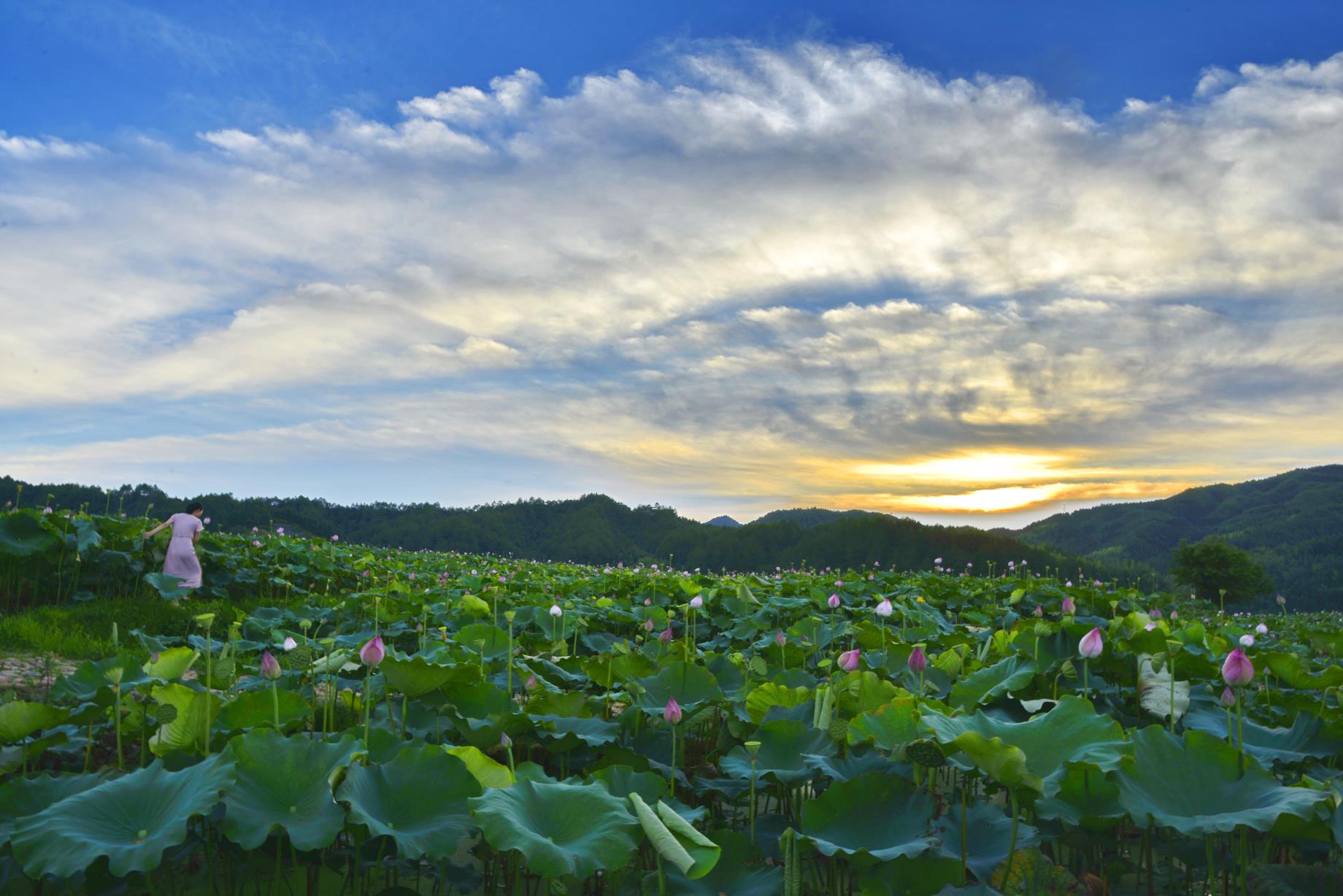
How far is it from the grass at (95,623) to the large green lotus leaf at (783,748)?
5.23m

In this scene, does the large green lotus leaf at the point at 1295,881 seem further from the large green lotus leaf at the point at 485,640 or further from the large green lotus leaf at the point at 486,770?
the large green lotus leaf at the point at 485,640

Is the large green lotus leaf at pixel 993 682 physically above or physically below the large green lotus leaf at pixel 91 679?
above

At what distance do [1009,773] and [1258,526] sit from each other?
4891 inches

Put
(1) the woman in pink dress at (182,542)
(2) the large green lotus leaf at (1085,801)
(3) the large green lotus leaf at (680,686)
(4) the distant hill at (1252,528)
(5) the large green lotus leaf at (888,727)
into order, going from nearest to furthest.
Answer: (2) the large green lotus leaf at (1085,801), (5) the large green lotus leaf at (888,727), (3) the large green lotus leaf at (680,686), (1) the woman in pink dress at (182,542), (4) the distant hill at (1252,528)

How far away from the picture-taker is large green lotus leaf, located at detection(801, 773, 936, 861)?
1944 millimetres

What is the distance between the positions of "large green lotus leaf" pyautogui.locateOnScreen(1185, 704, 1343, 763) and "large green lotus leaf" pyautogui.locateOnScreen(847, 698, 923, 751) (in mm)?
909

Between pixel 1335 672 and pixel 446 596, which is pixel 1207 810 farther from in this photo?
pixel 446 596

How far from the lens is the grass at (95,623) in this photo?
577cm

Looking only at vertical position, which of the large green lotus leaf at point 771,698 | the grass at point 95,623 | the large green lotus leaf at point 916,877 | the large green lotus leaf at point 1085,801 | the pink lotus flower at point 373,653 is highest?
the pink lotus flower at point 373,653

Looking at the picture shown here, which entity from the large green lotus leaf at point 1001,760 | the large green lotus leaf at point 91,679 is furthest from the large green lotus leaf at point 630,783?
the large green lotus leaf at point 91,679

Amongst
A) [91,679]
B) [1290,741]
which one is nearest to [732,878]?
[1290,741]

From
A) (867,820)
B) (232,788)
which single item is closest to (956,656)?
(867,820)

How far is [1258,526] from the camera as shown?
99.8 meters

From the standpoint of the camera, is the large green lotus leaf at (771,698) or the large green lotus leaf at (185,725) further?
the large green lotus leaf at (771,698)
